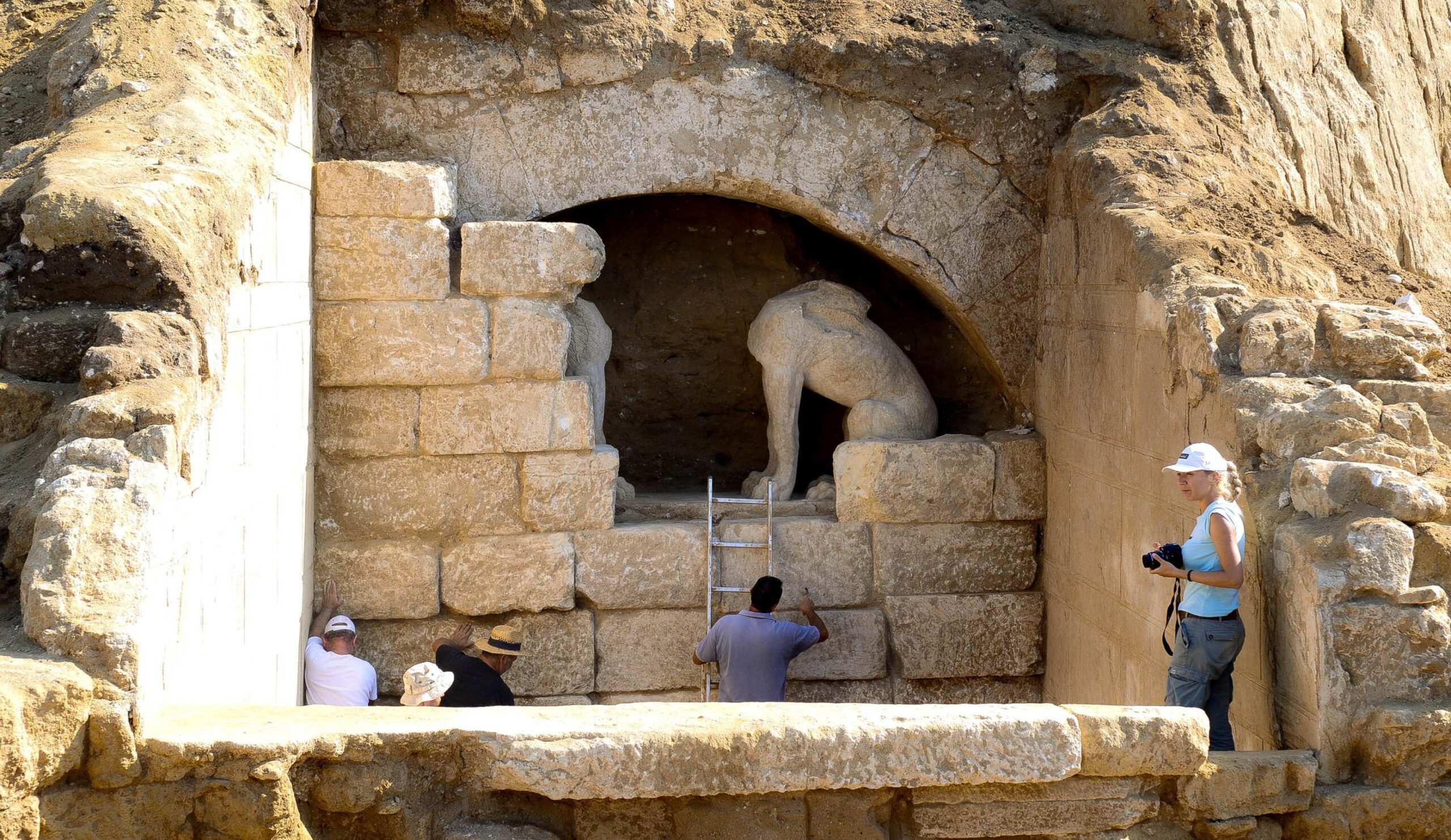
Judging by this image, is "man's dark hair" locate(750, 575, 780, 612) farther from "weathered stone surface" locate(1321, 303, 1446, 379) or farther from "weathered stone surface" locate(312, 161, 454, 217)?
"weathered stone surface" locate(1321, 303, 1446, 379)

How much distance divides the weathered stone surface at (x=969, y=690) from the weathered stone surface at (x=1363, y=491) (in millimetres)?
2397

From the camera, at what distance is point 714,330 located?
697 cm

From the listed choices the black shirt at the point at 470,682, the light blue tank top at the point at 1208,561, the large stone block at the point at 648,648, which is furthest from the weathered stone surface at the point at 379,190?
the light blue tank top at the point at 1208,561

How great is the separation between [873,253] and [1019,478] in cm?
130

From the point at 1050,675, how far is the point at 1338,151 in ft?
9.58

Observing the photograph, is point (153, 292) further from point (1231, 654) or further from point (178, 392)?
point (1231, 654)

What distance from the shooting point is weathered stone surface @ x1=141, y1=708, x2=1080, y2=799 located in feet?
10.6

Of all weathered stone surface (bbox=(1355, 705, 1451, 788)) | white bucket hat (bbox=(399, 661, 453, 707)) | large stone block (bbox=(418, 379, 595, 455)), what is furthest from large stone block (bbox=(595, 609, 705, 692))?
weathered stone surface (bbox=(1355, 705, 1451, 788))

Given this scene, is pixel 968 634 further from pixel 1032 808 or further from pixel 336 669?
pixel 336 669

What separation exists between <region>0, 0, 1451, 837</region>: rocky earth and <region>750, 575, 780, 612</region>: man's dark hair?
101 centimetres

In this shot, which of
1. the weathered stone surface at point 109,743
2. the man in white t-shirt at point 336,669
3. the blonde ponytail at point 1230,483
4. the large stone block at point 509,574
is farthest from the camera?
the large stone block at point 509,574

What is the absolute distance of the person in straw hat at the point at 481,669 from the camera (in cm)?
503

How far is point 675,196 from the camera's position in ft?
22.2

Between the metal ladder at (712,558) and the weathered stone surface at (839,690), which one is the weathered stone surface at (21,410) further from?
the weathered stone surface at (839,690)
